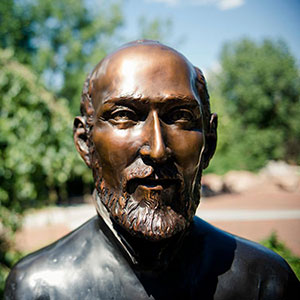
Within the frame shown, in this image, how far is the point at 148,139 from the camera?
128 cm

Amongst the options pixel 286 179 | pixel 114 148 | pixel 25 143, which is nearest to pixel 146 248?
pixel 114 148

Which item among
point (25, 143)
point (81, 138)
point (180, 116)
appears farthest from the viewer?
point (25, 143)

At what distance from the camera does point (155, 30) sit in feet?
66.2

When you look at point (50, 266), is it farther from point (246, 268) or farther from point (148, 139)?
point (246, 268)

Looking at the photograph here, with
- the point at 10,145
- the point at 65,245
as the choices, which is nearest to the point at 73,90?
the point at 10,145

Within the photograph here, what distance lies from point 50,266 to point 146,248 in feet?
1.73

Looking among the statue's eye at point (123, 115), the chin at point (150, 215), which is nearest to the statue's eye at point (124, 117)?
the statue's eye at point (123, 115)

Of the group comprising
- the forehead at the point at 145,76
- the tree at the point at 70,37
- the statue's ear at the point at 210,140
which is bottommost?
the statue's ear at the point at 210,140

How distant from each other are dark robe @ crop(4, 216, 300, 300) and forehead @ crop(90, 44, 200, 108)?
0.71 m

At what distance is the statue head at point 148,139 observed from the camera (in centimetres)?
127

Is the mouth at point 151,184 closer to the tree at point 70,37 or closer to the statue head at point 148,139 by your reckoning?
the statue head at point 148,139

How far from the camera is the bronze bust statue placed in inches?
50.6

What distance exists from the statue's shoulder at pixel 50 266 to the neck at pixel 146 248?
19 cm

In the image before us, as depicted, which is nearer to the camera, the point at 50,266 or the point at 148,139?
the point at 148,139
